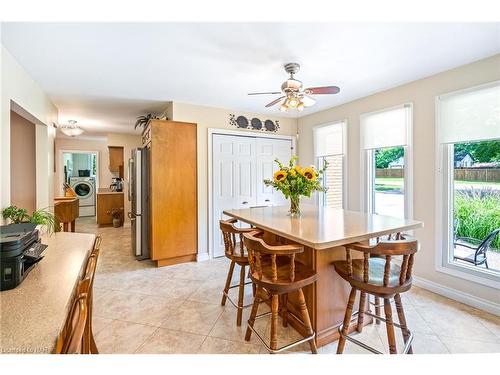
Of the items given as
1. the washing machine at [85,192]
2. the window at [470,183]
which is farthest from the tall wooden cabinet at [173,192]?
the washing machine at [85,192]

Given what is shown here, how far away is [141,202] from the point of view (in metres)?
3.79

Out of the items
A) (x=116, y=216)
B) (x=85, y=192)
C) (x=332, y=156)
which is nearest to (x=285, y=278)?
(x=332, y=156)

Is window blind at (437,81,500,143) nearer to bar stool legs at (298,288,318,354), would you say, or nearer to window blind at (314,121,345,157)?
window blind at (314,121,345,157)

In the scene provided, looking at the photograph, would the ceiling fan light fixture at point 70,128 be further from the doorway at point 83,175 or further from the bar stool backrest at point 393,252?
the bar stool backrest at point 393,252

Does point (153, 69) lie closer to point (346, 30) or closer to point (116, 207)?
point (346, 30)

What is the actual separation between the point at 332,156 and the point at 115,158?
5328 mm

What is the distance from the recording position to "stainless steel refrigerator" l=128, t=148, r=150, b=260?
376 cm

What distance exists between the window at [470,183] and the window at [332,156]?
4.60 ft

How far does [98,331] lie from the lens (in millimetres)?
2082

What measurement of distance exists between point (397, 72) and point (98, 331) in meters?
3.88

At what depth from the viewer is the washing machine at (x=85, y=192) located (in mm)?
7500

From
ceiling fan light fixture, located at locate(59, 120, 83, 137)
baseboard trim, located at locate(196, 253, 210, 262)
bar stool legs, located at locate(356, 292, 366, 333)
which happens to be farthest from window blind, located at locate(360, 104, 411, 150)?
ceiling fan light fixture, located at locate(59, 120, 83, 137)

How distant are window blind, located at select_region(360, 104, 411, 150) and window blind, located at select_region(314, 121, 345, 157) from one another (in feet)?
1.43

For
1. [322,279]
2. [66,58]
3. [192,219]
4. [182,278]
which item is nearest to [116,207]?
[192,219]
